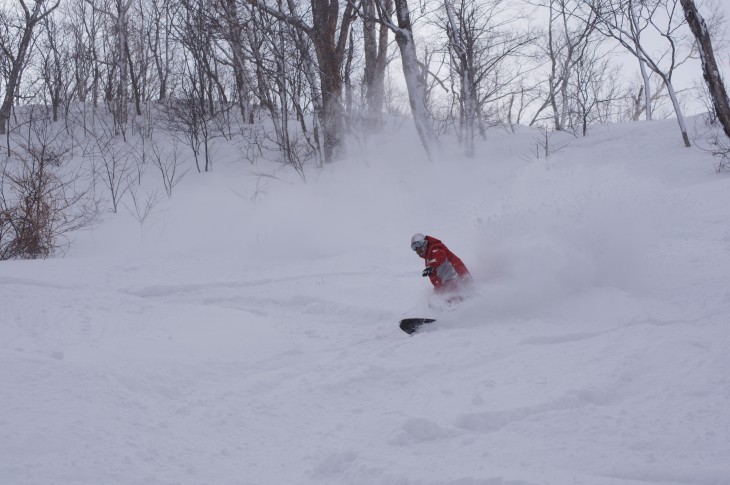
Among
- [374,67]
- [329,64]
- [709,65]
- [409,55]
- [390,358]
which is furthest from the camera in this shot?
[374,67]

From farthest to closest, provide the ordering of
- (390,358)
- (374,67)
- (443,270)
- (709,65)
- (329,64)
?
(374,67), (329,64), (709,65), (443,270), (390,358)

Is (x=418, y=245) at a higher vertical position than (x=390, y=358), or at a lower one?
higher

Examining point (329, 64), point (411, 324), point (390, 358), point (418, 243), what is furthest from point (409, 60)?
point (390, 358)

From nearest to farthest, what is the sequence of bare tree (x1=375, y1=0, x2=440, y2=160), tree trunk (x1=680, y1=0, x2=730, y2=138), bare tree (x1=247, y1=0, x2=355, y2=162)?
tree trunk (x1=680, y1=0, x2=730, y2=138) → bare tree (x1=375, y1=0, x2=440, y2=160) → bare tree (x1=247, y1=0, x2=355, y2=162)

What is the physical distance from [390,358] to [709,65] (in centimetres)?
761

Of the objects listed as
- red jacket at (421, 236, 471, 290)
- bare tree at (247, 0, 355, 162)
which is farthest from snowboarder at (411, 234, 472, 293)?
bare tree at (247, 0, 355, 162)

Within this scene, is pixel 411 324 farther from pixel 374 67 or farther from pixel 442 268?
pixel 374 67

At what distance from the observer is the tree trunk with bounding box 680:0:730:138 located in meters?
8.73

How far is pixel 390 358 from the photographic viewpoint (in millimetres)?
5105

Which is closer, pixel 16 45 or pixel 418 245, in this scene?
pixel 418 245

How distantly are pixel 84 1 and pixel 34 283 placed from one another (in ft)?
75.9

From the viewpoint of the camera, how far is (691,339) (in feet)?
14.6

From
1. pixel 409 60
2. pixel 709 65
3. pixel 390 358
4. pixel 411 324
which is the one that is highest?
pixel 409 60

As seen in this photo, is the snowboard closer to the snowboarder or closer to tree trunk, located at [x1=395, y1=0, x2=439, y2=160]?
the snowboarder
